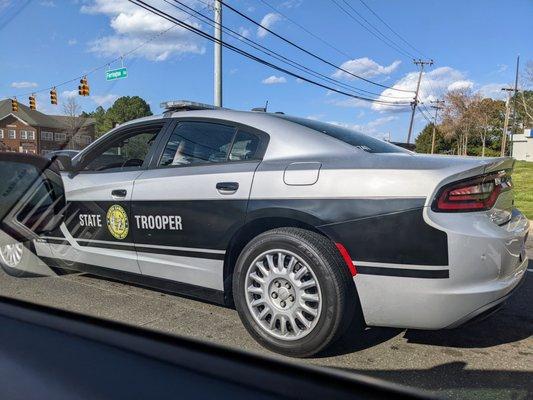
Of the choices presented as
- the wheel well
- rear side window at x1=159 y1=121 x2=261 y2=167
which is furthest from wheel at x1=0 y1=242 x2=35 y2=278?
the wheel well

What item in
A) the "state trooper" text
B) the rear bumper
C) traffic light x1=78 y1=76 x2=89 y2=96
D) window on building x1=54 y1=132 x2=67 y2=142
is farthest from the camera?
window on building x1=54 y1=132 x2=67 y2=142

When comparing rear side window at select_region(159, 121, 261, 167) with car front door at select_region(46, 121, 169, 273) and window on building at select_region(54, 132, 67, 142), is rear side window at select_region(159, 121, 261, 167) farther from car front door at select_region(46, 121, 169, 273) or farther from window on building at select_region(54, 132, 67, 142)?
window on building at select_region(54, 132, 67, 142)

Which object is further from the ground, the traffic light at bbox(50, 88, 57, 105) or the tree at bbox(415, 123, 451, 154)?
the tree at bbox(415, 123, 451, 154)

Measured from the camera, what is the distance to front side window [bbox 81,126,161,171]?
4135mm

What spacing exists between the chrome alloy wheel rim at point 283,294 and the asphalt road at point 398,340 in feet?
0.69

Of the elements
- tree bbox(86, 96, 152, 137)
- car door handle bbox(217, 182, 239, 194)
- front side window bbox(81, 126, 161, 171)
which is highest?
tree bbox(86, 96, 152, 137)

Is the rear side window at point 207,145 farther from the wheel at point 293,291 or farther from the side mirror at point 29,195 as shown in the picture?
the side mirror at point 29,195

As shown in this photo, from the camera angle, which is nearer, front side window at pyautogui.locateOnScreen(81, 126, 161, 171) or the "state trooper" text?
the "state trooper" text

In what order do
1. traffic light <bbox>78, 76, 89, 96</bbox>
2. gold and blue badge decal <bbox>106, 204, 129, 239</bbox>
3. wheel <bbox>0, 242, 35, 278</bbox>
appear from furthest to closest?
traffic light <bbox>78, 76, 89, 96</bbox>, wheel <bbox>0, 242, 35, 278</bbox>, gold and blue badge decal <bbox>106, 204, 129, 239</bbox>

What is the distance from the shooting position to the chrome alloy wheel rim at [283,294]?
9.77ft

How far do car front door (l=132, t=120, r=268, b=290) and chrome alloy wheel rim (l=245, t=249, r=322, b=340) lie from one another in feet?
1.03

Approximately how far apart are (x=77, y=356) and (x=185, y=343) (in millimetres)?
295

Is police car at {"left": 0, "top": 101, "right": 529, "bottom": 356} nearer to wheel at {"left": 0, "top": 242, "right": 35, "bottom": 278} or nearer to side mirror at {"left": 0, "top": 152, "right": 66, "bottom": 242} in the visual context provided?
side mirror at {"left": 0, "top": 152, "right": 66, "bottom": 242}

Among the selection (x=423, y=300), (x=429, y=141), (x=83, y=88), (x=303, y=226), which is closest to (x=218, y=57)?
(x=83, y=88)
